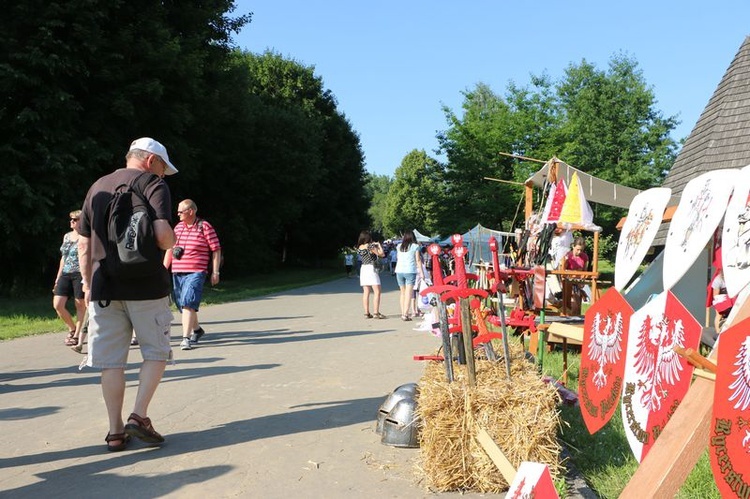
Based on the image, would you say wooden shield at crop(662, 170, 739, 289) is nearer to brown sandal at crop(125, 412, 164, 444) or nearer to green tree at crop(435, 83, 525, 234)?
brown sandal at crop(125, 412, 164, 444)

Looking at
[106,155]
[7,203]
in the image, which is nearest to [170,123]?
[106,155]

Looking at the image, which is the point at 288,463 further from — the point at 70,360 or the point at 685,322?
the point at 70,360

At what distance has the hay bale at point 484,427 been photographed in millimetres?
3631

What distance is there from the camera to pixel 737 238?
242 cm

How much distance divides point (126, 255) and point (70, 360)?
4.59 metres

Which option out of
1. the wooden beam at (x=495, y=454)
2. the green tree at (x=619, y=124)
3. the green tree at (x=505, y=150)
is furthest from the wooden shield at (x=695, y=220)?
the green tree at (x=619, y=124)

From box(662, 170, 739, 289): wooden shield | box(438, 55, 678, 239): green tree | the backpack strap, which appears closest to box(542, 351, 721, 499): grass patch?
box(662, 170, 739, 289): wooden shield

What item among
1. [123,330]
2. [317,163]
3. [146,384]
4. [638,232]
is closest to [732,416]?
[638,232]

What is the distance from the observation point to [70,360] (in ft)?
26.7

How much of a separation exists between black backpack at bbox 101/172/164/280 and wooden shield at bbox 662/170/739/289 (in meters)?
3.06

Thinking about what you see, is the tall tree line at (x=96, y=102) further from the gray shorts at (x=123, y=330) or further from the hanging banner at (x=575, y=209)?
the gray shorts at (x=123, y=330)

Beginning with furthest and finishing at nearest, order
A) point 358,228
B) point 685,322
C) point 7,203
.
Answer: point 358,228 → point 7,203 → point 685,322

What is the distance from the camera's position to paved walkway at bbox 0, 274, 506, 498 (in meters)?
3.91

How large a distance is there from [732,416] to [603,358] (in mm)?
1057
